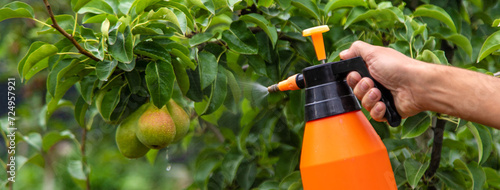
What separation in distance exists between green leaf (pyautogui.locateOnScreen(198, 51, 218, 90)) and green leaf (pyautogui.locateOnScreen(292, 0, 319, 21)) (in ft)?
0.69

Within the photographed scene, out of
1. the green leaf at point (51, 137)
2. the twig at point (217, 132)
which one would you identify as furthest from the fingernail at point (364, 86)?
the green leaf at point (51, 137)

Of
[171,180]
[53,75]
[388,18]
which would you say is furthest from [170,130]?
[171,180]

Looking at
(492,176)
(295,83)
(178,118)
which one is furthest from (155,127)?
(492,176)

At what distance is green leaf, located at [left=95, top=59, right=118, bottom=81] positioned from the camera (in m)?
0.84

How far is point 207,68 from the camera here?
0.94 meters

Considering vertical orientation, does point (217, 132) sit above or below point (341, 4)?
below

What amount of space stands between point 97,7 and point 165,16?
0.20 meters

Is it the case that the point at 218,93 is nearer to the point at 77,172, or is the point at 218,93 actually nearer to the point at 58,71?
the point at 58,71

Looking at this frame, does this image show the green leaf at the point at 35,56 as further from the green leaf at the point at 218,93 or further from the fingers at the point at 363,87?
the fingers at the point at 363,87

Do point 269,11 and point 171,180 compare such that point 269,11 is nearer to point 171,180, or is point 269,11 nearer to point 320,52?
point 320,52

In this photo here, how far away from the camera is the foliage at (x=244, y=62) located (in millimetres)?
892

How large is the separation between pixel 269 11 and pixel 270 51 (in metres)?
0.09

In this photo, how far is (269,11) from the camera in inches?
41.8

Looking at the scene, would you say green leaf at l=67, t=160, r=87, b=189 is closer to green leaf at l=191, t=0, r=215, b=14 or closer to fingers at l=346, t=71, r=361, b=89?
green leaf at l=191, t=0, r=215, b=14
